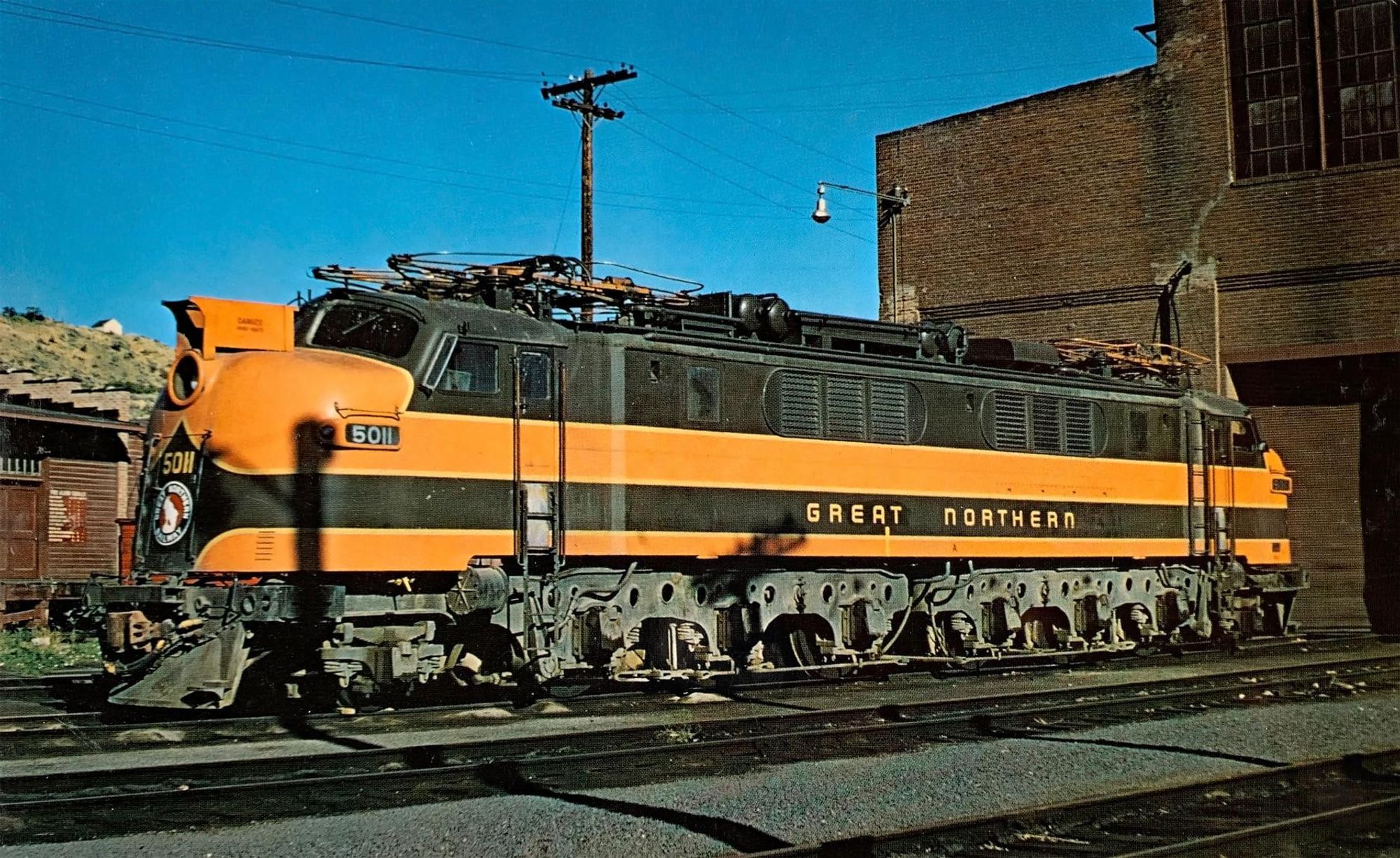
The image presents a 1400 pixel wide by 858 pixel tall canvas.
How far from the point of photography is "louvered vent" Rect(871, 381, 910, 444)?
1581 centimetres

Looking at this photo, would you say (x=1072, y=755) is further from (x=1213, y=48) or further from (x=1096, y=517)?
(x=1213, y=48)

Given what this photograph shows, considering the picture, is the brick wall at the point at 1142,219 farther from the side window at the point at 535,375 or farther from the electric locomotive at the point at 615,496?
the side window at the point at 535,375

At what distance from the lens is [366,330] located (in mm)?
12297

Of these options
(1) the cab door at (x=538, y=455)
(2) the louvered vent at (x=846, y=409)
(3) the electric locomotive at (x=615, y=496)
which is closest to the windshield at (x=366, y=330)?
(3) the electric locomotive at (x=615, y=496)

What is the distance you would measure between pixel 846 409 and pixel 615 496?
347 cm

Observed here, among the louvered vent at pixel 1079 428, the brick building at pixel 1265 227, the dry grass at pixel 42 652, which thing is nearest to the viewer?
the louvered vent at pixel 1079 428

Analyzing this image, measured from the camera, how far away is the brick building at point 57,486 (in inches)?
970

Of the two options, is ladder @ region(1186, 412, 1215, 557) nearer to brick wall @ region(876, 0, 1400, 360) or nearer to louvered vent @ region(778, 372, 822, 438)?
brick wall @ region(876, 0, 1400, 360)

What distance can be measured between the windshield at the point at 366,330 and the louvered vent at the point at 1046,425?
9.12 m

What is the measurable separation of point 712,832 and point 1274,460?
16570mm

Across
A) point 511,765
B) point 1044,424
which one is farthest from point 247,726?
point 1044,424

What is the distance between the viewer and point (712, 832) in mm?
8000

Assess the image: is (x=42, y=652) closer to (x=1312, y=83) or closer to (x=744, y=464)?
(x=744, y=464)

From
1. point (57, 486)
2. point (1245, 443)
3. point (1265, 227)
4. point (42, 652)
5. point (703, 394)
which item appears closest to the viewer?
point (703, 394)
